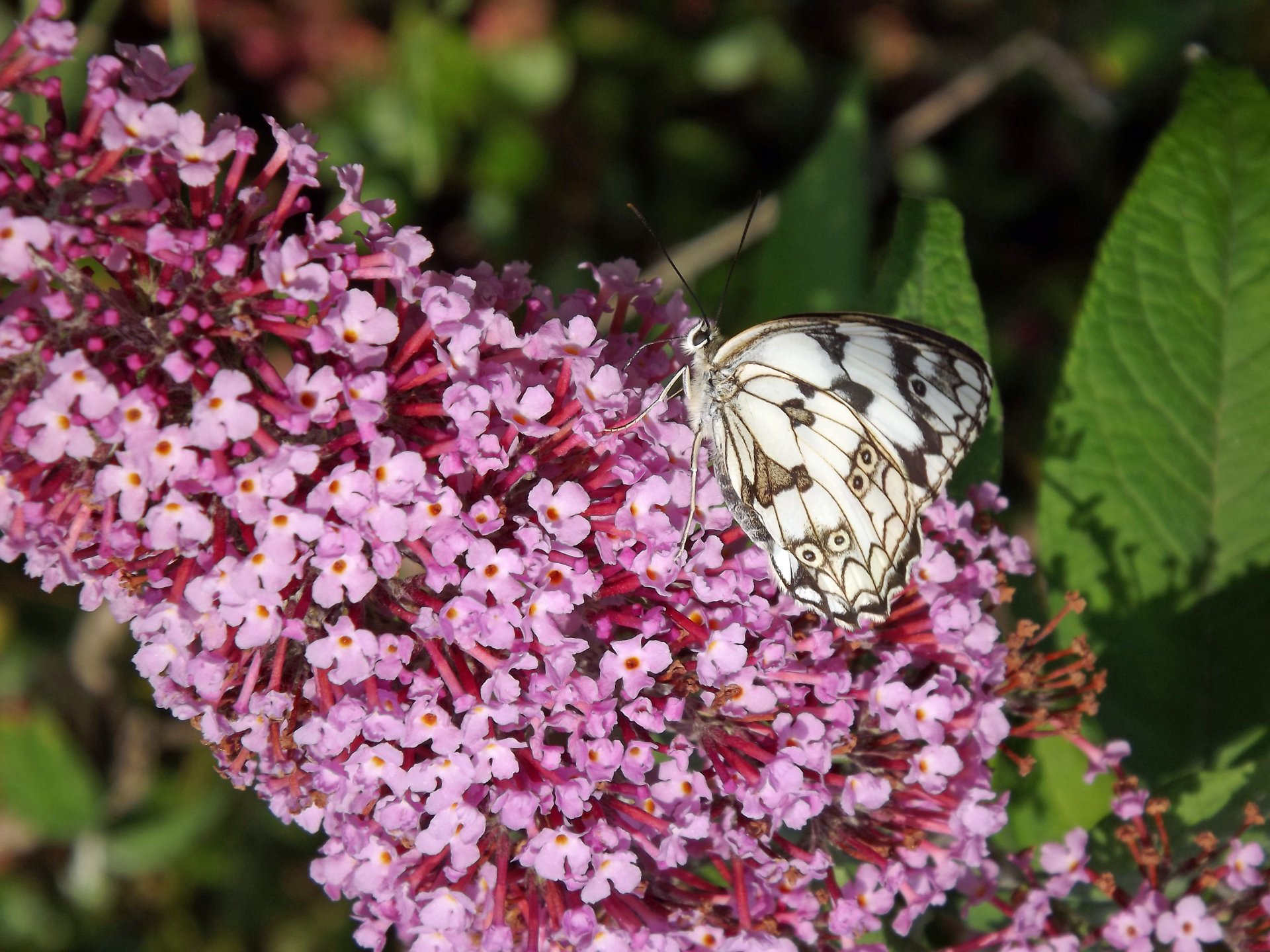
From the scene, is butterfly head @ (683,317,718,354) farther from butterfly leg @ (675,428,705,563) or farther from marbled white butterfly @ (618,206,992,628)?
butterfly leg @ (675,428,705,563)

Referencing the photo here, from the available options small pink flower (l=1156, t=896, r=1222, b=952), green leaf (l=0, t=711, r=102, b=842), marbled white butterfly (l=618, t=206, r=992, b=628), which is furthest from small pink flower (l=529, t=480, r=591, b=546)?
green leaf (l=0, t=711, r=102, b=842)

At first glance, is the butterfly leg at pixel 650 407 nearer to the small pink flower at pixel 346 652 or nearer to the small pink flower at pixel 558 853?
the small pink flower at pixel 346 652

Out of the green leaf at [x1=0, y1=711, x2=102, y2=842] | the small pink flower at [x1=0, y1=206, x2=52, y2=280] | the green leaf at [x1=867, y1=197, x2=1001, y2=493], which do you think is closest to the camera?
the small pink flower at [x1=0, y1=206, x2=52, y2=280]

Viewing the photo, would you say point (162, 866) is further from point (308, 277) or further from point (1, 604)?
point (308, 277)

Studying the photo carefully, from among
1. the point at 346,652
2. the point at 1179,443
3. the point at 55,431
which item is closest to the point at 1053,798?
the point at 1179,443

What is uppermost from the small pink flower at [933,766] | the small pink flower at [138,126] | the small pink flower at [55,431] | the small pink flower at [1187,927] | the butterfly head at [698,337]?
the small pink flower at [138,126]

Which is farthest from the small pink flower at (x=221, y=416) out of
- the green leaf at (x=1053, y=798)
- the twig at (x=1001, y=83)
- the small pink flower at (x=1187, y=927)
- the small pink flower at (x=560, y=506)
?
the twig at (x=1001, y=83)

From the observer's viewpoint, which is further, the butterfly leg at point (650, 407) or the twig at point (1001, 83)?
the twig at point (1001, 83)
